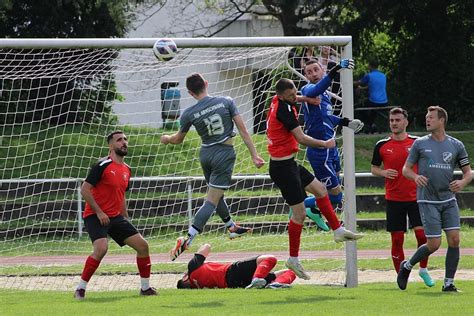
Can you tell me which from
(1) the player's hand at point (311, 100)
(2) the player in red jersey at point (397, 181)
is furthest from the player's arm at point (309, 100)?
(2) the player in red jersey at point (397, 181)

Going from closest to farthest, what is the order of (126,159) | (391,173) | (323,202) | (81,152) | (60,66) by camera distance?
(323,202) → (391,173) → (60,66) → (81,152) → (126,159)

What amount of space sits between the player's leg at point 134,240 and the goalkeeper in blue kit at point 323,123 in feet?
8.38

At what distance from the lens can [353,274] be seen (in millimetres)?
13883

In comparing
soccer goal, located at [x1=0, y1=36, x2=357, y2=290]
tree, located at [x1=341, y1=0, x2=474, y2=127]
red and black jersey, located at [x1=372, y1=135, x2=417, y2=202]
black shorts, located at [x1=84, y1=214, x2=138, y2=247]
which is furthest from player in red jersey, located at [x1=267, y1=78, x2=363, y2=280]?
tree, located at [x1=341, y1=0, x2=474, y2=127]

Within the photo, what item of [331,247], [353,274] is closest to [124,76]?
[331,247]

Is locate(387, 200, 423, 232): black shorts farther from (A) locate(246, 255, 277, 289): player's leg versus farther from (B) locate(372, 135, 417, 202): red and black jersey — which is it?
(A) locate(246, 255, 277, 289): player's leg

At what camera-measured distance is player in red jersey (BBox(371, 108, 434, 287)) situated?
13773mm

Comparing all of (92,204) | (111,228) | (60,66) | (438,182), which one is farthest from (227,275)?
(60,66)

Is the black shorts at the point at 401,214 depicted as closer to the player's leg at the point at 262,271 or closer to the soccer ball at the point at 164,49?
the player's leg at the point at 262,271

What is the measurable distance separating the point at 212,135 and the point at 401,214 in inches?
101

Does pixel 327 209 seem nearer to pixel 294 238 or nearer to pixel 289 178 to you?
pixel 294 238

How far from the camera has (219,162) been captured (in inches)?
524

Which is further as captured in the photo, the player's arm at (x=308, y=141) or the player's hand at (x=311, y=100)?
the player's hand at (x=311, y=100)

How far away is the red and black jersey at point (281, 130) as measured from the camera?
1308 cm
